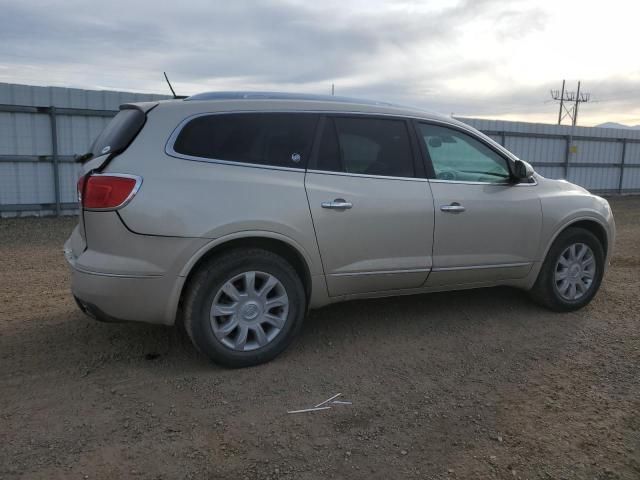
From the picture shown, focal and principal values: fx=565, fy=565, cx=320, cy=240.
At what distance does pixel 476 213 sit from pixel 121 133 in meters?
2.71

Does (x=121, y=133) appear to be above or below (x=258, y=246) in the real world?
above

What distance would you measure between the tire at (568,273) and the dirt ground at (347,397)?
0.45 ft

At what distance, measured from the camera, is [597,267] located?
5195mm

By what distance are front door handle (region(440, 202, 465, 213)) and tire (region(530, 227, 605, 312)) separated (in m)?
1.11

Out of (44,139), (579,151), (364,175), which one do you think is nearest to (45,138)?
(44,139)

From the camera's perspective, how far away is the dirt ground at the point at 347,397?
9.18ft

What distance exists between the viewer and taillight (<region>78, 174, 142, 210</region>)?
134 inches

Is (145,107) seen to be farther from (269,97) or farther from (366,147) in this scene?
(366,147)

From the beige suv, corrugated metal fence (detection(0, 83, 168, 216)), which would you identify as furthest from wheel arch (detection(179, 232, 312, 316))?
corrugated metal fence (detection(0, 83, 168, 216))

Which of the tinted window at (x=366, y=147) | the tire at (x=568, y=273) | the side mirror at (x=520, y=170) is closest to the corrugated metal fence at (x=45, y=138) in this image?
the tinted window at (x=366, y=147)

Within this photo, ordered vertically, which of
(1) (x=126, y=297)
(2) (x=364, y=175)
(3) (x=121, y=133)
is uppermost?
(3) (x=121, y=133)

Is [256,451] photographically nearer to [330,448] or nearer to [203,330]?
[330,448]

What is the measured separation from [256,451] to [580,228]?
3664 mm

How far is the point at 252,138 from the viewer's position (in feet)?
12.6
